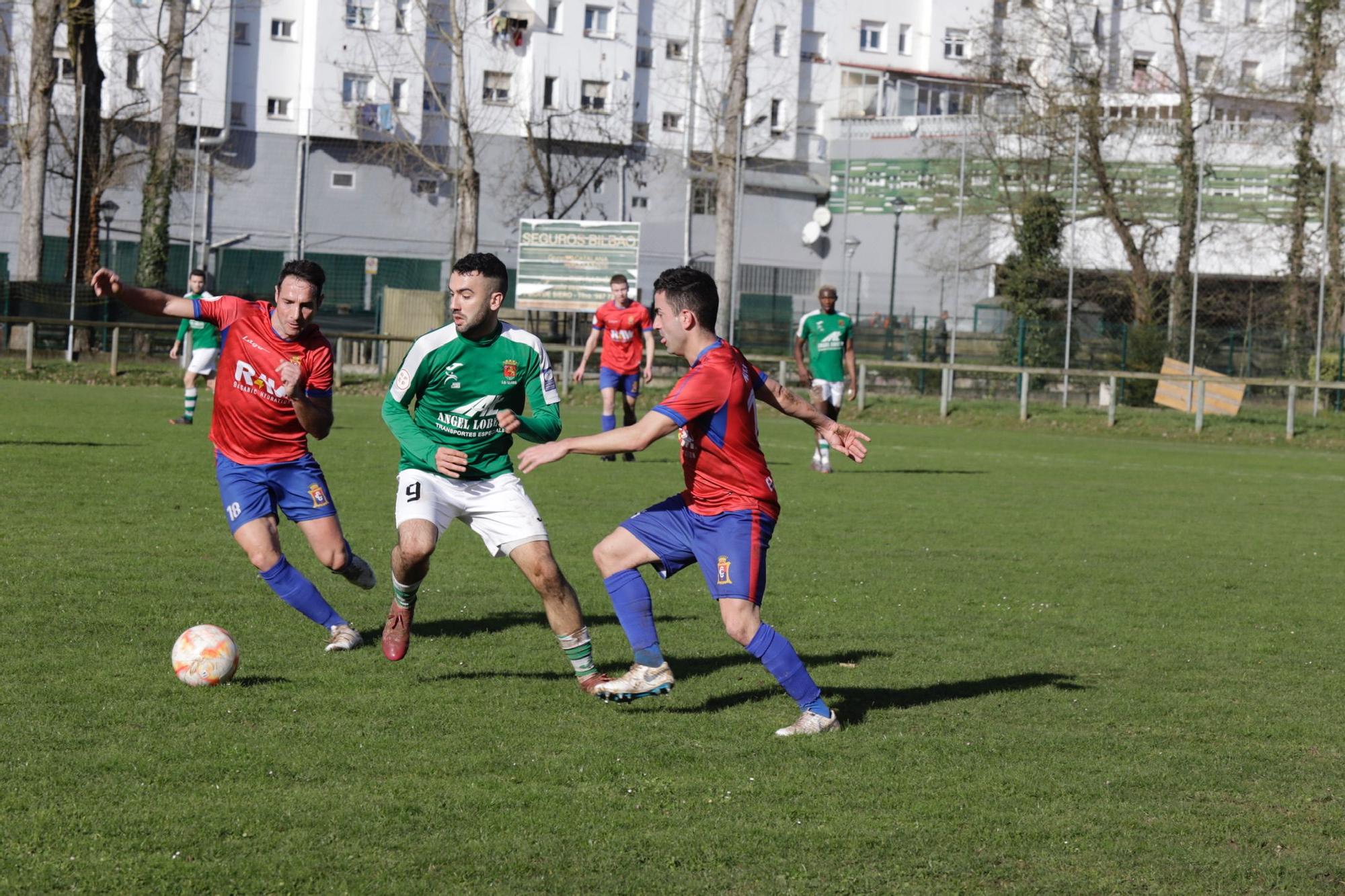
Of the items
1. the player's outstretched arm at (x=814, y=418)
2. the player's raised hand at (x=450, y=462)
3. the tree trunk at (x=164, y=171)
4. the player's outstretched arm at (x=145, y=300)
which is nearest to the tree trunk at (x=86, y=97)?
the tree trunk at (x=164, y=171)

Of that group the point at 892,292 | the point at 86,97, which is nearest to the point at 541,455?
the point at 86,97

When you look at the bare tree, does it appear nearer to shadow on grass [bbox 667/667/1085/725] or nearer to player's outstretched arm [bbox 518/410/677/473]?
shadow on grass [bbox 667/667/1085/725]

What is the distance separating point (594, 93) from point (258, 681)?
5388 cm

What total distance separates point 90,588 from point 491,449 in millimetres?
3089

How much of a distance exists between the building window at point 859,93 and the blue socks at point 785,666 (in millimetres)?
A: 58379

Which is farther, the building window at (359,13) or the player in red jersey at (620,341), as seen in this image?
the building window at (359,13)

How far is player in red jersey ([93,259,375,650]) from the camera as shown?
732cm

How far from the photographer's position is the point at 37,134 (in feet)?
111

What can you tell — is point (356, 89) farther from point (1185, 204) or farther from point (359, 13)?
point (1185, 204)

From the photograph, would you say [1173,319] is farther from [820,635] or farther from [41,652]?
[41,652]

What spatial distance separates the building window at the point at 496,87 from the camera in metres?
57.0

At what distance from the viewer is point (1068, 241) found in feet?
157

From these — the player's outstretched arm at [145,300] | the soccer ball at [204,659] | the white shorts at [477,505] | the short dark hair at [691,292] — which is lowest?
the soccer ball at [204,659]

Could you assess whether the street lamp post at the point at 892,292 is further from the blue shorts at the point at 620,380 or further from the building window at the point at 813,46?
the blue shorts at the point at 620,380
